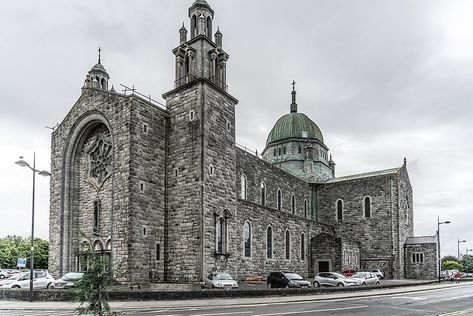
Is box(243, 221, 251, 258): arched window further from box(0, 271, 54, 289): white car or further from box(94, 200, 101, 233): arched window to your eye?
box(0, 271, 54, 289): white car

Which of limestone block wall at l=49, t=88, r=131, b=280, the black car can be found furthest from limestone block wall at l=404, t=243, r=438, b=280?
limestone block wall at l=49, t=88, r=131, b=280

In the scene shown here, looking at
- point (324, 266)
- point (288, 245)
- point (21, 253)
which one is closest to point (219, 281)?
point (288, 245)

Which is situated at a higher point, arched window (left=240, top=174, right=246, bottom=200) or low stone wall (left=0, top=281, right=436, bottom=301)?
arched window (left=240, top=174, right=246, bottom=200)

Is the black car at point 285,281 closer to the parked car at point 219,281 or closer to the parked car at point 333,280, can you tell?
the parked car at point 333,280

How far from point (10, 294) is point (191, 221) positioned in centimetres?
1181

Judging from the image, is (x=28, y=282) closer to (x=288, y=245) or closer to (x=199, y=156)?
(x=199, y=156)

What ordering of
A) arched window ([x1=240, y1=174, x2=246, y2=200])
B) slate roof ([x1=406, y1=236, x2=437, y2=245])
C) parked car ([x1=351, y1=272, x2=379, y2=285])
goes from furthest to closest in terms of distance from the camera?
slate roof ([x1=406, y1=236, x2=437, y2=245]), arched window ([x1=240, y1=174, x2=246, y2=200]), parked car ([x1=351, y1=272, x2=379, y2=285])

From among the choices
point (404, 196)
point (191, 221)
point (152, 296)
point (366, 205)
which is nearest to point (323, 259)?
point (366, 205)

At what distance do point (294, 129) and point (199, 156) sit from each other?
35348 mm

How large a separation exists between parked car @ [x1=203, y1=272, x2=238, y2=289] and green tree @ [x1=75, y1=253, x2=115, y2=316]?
63.8ft

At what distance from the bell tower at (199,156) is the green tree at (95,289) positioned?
21818 mm

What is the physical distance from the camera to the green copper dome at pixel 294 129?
213ft

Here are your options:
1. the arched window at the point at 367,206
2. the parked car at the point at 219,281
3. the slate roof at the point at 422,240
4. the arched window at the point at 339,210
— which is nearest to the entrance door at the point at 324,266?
the arched window at the point at 339,210

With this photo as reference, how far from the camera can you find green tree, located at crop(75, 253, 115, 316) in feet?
27.2
